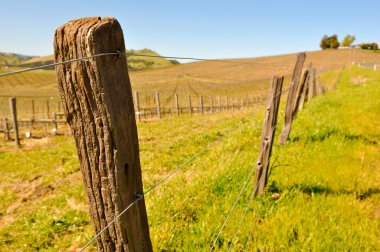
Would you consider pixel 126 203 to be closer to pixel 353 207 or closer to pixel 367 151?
pixel 353 207

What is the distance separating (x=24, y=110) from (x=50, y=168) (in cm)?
5121

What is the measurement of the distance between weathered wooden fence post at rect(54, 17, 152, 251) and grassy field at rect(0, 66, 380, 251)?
1389 millimetres

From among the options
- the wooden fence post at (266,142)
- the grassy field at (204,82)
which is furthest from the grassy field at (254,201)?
the grassy field at (204,82)

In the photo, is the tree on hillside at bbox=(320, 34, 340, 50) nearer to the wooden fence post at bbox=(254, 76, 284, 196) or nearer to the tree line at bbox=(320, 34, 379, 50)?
the tree line at bbox=(320, 34, 379, 50)

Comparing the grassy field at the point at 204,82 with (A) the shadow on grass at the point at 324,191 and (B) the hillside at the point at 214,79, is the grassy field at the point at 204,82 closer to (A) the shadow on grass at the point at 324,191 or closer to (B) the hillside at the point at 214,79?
(B) the hillside at the point at 214,79

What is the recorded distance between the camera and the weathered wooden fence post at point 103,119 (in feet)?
4.15

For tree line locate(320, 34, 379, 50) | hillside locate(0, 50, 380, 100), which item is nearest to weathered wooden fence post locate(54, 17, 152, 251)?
hillside locate(0, 50, 380, 100)

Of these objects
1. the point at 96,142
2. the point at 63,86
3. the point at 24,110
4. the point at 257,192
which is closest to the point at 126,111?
the point at 96,142

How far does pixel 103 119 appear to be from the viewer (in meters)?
1.32

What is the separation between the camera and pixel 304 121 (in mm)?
6945

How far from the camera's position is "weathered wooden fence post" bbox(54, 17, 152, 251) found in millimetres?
1265

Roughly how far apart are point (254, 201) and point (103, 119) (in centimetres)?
247

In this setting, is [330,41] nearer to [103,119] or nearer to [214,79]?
[214,79]

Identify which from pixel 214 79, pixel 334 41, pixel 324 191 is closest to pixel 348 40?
pixel 334 41
